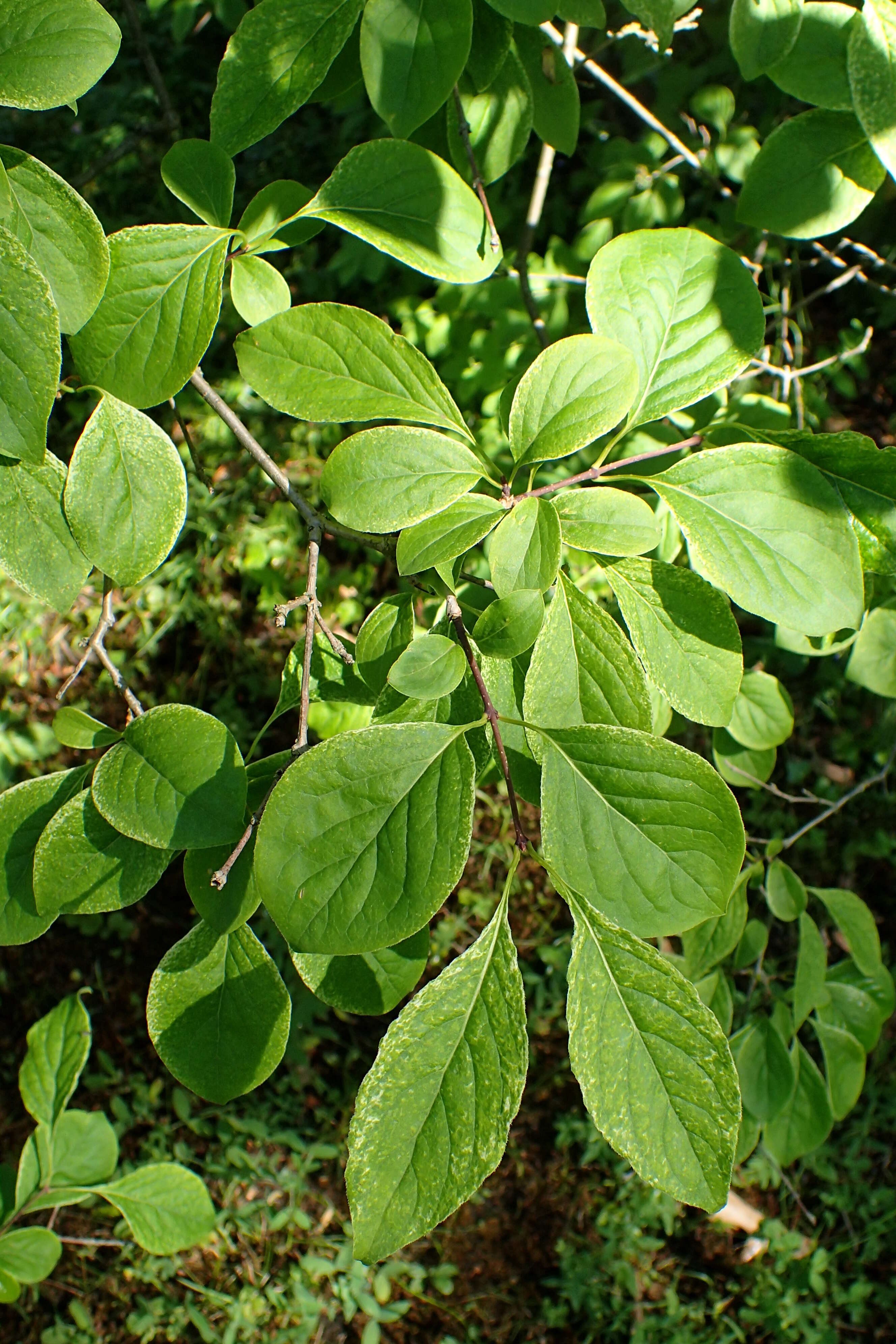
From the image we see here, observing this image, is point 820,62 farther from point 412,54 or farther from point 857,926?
point 857,926

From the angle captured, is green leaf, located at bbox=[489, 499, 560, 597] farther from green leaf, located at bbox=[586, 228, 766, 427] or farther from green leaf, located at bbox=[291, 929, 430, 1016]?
green leaf, located at bbox=[291, 929, 430, 1016]

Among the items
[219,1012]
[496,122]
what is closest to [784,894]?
[219,1012]

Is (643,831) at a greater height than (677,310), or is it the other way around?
(677,310)

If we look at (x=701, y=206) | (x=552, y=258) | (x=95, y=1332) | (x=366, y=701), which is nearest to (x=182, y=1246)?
(x=95, y=1332)

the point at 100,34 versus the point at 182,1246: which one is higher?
the point at 100,34

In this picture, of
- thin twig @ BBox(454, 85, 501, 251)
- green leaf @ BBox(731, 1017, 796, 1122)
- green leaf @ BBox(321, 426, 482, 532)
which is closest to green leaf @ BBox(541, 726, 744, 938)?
green leaf @ BBox(321, 426, 482, 532)

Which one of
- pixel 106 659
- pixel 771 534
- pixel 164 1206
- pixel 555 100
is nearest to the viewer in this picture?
pixel 771 534

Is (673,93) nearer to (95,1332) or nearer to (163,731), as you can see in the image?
(163,731)
